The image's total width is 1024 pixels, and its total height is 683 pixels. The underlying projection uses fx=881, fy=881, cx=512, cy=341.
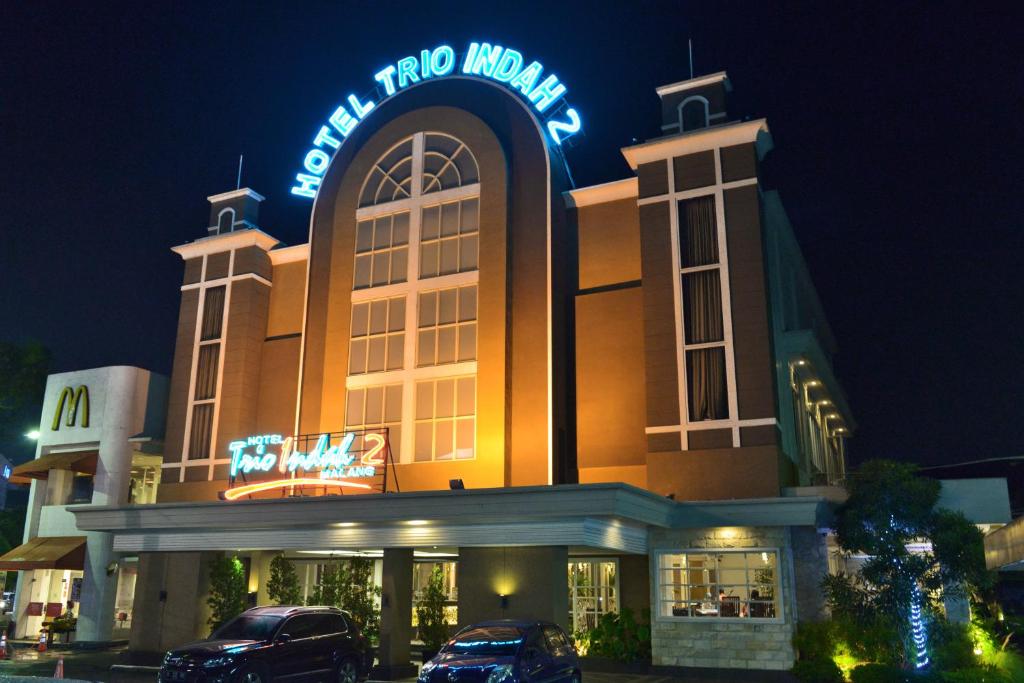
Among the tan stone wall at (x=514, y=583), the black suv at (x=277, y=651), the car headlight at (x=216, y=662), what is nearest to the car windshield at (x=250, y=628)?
the black suv at (x=277, y=651)

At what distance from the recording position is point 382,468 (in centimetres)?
2981

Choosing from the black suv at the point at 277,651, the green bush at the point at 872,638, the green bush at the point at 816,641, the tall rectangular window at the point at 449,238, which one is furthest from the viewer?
the tall rectangular window at the point at 449,238

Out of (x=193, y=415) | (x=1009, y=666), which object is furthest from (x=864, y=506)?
(x=193, y=415)

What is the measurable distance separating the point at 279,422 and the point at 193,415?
3.69m

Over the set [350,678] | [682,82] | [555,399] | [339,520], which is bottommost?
[350,678]

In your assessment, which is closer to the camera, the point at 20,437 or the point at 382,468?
the point at 382,468

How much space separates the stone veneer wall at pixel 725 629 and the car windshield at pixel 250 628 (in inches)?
419

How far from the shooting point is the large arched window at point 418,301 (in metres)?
30.1

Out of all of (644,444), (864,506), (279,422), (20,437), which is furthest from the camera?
(20,437)

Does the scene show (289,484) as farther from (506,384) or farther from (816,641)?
(816,641)

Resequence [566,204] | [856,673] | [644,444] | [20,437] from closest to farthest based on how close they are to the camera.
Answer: [856,673], [644,444], [566,204], [20,437]

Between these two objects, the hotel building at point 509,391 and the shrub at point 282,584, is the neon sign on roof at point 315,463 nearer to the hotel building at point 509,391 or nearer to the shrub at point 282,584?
the hotel building at point 509,391

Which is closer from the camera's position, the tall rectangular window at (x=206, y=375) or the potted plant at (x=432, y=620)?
the potted plant at (x=432, y=620)

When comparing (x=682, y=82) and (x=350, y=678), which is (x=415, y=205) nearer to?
(x=682, y=82)
